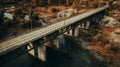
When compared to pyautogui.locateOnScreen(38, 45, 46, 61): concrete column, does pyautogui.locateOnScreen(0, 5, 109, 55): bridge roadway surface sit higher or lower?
higher

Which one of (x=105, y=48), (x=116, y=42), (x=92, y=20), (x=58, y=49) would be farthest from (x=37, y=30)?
(x=92, y=20)

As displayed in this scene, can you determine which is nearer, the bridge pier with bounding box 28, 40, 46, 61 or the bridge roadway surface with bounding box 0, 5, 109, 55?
the bridge roadway surface with bounding box 0, 5, 109, 55

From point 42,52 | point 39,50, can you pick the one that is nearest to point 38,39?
point 39,50

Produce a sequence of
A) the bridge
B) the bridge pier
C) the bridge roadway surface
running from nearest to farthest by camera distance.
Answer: the bridge roadway surface
the bridge
the bridge pier

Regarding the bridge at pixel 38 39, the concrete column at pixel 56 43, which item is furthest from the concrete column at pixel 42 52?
the concrete column at pixel 56 43

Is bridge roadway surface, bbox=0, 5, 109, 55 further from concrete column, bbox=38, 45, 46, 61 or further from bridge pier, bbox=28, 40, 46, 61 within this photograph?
concrete column, bbox=38, 45, 46, 61

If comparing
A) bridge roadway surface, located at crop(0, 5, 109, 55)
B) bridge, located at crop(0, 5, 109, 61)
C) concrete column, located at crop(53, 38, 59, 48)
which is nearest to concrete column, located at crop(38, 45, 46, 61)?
bridge, located at crop(0, 5, 109, 61)

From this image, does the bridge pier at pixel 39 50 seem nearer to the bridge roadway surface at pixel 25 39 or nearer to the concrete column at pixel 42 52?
the concrete column at pixel 42 52

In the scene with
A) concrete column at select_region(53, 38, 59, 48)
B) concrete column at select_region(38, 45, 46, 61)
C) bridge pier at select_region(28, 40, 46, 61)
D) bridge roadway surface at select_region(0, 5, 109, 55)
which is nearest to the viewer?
bridge roadway surface at select_region(0, 5, 109, 55)

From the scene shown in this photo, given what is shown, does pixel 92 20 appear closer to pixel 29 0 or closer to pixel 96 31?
pixel 96 31

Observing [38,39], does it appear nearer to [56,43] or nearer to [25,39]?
[25,39]

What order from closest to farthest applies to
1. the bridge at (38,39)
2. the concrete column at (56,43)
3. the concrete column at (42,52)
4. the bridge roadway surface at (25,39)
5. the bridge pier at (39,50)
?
1. the bridge roadway surface at (25,39)
2. the bridge at (38,39)
3. the bridge pier at (39,50)
4. the concrete column at (42,52)
5. the concrete column at (56,43)
